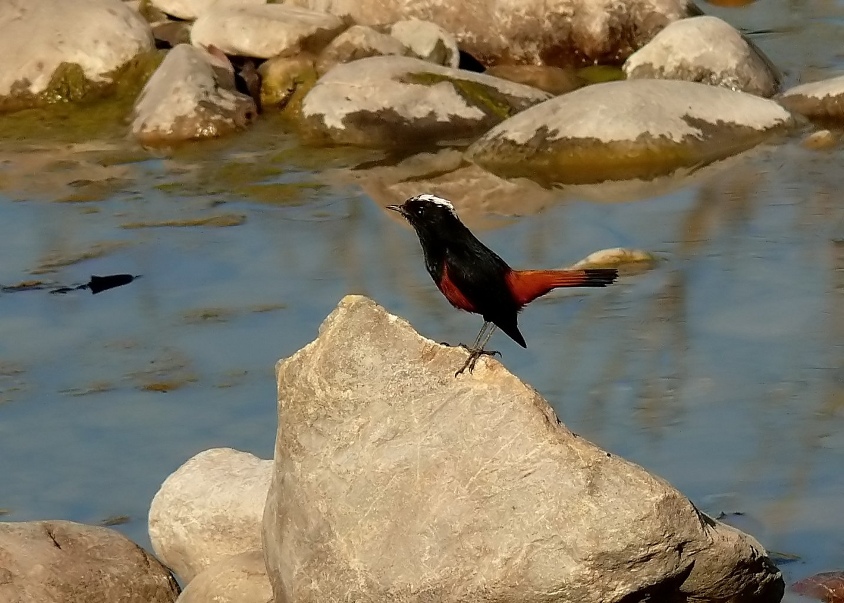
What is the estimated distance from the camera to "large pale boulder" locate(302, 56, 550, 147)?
1108 cm

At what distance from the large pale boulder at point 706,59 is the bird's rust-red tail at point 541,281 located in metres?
7.01

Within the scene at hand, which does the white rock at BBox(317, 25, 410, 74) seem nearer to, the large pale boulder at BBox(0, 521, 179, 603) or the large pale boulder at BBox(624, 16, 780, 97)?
the large pale boulder at BBox(624, 16, 780, 97)

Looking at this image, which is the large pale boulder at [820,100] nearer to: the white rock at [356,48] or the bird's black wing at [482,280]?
the white rock at [356,48]

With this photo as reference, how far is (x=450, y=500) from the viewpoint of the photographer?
415cm

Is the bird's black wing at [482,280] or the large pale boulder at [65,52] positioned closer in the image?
the bird's black wing at [482,280]

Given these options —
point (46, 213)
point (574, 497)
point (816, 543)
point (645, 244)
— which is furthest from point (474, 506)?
point (46, 213)

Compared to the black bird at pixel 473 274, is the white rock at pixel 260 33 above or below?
below

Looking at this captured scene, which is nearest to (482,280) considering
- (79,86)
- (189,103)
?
(189,103)

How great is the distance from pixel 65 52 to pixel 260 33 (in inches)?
68.6

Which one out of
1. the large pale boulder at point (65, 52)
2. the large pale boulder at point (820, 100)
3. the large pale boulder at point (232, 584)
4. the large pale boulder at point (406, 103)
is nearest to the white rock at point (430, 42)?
the large pale boulder at point (406, 103)

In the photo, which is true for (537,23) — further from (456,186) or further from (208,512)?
Answer: (208,512)

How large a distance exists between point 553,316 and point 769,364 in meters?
1.22

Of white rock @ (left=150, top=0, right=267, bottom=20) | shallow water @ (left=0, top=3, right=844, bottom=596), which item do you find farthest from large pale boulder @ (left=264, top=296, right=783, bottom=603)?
white rock @ (left=150, top=0, right=267, bottom=20)

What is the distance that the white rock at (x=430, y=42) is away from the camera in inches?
481
